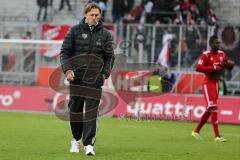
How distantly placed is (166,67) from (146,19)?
12.5ft

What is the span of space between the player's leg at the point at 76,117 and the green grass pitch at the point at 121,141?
215 mm

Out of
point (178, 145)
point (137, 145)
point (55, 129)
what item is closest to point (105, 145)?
point (137, 145)

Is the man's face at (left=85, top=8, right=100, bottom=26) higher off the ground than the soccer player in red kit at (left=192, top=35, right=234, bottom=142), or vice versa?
the man's face at (left=85, top=8, right=100, bottom=26)

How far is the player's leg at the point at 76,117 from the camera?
11.8 meters

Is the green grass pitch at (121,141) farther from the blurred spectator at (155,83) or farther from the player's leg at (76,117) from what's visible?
the blurred spectator at (155,83)

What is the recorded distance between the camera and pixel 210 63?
16266 mm

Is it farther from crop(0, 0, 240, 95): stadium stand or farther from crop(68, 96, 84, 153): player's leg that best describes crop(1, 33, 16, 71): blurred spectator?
crop(68, 96, 84, 153): player's leg

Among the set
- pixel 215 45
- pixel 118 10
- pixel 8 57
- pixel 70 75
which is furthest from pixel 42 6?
pixel 70 75

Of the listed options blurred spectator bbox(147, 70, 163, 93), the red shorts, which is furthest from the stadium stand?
the red shorts

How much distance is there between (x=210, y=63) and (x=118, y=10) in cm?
1385

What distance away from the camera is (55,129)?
17.5m

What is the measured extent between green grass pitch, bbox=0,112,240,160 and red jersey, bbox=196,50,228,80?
139cm

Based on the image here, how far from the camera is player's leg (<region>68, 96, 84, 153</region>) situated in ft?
38.8

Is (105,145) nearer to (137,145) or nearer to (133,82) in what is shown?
(137,145)
